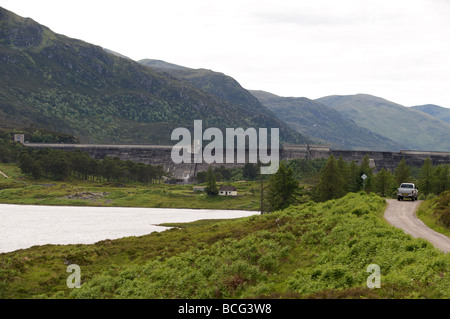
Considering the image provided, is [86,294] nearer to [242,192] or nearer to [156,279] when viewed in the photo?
[156,279]

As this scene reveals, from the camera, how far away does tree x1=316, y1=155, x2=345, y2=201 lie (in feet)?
359

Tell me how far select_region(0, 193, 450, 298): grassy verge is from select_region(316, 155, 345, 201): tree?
4777cm

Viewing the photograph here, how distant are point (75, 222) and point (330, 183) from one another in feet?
184

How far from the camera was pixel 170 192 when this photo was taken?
593 ft

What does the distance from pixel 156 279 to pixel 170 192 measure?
5488 inches

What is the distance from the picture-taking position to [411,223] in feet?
150

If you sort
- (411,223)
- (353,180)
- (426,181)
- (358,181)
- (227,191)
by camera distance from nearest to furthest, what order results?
(411,223) → (426,181) → (353,180) → (358,181) → (227,191)

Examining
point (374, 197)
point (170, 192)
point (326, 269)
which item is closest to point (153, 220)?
point (170, 192)

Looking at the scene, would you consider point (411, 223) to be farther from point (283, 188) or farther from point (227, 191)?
point (227, 191)

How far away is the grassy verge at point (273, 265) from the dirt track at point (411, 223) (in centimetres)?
167

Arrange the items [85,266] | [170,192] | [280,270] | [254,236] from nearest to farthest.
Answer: [280,270], [254,236], [85,266], [170,192]

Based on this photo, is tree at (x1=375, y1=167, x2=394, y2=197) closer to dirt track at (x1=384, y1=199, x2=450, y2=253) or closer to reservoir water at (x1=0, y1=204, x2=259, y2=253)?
reservoir water at (x1=0, y1=204, x2=259, y2=253)

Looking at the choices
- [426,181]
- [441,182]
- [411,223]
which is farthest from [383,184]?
[411,223]
